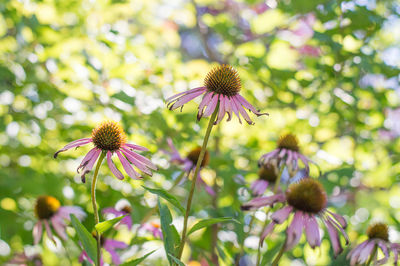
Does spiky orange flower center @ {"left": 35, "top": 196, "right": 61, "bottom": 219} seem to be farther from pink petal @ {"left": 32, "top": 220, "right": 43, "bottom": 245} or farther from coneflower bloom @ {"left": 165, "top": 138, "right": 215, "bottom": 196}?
coneflower bloom @ {"left": 165, "top": 138, "right": 215, "bottom": 196}

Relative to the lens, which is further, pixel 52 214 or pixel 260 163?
pixel 52 214

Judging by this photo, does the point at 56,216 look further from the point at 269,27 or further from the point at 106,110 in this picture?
the point at 269,27

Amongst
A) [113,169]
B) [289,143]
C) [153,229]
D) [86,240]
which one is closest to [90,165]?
[113,169]

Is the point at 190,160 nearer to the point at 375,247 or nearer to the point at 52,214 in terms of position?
the point at 52,214

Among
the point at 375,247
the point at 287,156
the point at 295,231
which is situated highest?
the point at 295,231

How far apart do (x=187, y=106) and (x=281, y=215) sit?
985 millimetres

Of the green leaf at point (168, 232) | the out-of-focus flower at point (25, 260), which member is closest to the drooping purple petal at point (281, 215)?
the green leaf at point (168, 232)

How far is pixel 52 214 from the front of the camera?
1.29 metres

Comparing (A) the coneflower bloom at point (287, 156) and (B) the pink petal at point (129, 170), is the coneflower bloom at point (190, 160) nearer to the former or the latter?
(A) the coneflower bloom at point (287, 156)

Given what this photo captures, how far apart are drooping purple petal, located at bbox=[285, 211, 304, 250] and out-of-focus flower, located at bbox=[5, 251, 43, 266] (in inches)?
38.1

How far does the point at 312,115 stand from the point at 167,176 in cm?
75

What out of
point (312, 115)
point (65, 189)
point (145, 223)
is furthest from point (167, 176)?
point (312, 115)

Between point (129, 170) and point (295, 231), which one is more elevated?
point (129, 170)

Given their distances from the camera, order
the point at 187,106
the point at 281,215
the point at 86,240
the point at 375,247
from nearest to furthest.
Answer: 1. the point at 86,240
2. the point at 281,215
3. the point at 375,247
4. the point at 187,106
